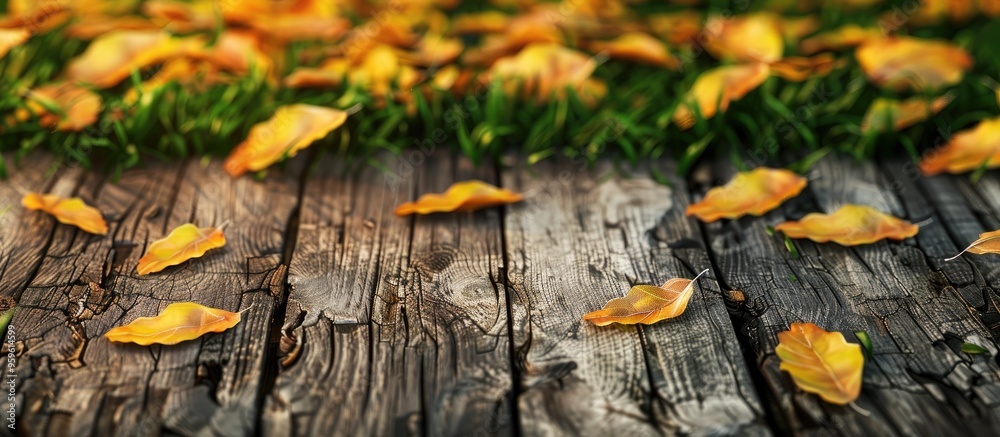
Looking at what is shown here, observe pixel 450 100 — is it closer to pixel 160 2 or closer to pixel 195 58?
pixel 195 58

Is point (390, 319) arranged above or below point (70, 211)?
below

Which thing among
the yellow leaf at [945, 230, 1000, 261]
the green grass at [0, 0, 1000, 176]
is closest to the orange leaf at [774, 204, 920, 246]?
the yellow leaf at [945, 230, 1000, 261]

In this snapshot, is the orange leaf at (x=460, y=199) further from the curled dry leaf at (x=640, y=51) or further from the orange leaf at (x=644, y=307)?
the curled dry leaf at (x=640, y=51)

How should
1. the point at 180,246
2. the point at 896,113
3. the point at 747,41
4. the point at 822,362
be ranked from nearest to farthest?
the point at 822,362 < the point at 180,246 < the point at 896,113 < the point at 747,41

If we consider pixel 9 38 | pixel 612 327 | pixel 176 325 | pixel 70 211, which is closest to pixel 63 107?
pixel 9 38

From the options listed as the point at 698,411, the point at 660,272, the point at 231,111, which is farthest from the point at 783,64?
the point at 231,111

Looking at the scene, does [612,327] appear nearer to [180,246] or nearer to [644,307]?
[644,307]

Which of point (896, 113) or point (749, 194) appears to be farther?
point (896, 113)
